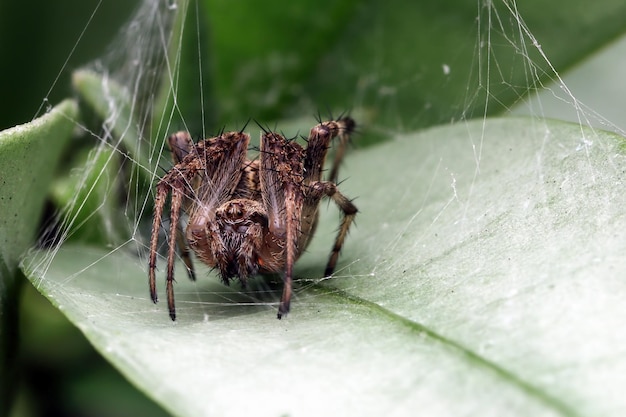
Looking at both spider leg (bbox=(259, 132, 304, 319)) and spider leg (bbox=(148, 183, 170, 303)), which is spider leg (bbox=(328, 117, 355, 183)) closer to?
spider leg (bbox=(259, 132, 304, 319))

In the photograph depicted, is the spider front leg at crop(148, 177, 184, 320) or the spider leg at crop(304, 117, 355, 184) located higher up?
the spider leg at crop(304, 117, 355, 184)

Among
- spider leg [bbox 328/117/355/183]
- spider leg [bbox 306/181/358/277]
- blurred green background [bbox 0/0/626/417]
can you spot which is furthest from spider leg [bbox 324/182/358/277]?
blurred green background [bbox 0/0/626/417]

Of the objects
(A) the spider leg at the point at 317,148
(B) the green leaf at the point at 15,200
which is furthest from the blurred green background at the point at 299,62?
(A) the spider leg at the point at 317,148

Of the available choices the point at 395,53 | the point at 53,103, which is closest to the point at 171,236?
the point at 53,103

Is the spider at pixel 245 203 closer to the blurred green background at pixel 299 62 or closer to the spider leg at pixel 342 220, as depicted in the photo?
the spider leg at pixel 342 220

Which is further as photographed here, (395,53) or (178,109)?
(395,53)

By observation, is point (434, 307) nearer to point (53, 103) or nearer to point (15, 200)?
point (15, 200)


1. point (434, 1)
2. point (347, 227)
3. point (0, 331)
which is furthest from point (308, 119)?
point (0, 331)
